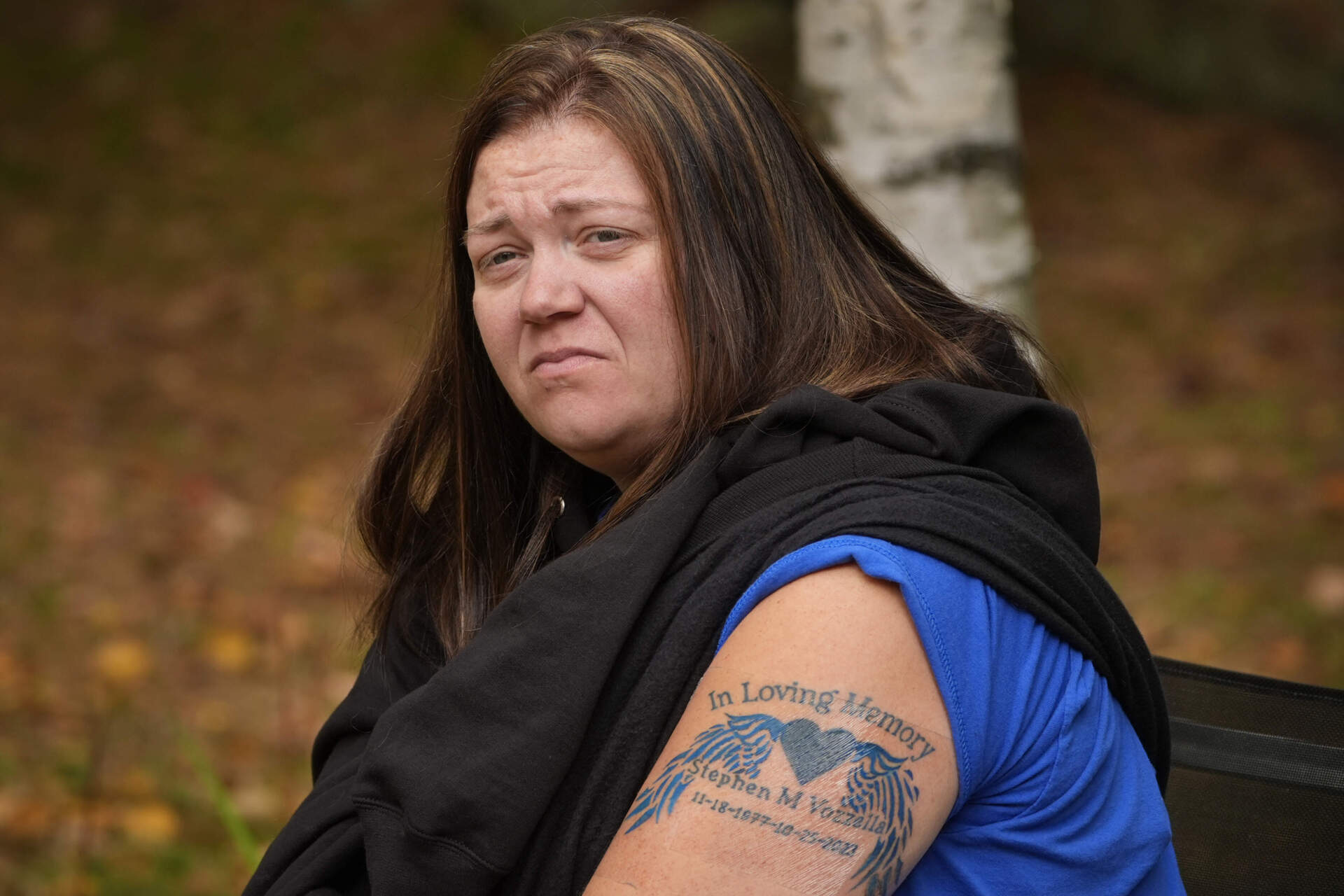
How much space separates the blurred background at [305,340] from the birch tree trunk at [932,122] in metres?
1.16

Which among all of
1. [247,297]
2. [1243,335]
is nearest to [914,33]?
[1243,335]

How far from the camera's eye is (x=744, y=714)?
4.54 ft

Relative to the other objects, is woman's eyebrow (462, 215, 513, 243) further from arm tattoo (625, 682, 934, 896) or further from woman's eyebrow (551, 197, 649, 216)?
arm tattoo (625, 682, 934, 896)

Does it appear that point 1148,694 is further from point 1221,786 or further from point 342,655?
point 342,655

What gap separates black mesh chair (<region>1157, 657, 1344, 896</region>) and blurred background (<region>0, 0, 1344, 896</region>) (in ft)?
5.27

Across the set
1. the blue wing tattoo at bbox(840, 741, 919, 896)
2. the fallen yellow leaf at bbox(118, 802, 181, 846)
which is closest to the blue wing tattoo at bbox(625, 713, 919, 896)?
the blue wing tattoo at bbox(840, 741, 919, 896)

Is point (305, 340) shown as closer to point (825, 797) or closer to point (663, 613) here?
point (663, 613)

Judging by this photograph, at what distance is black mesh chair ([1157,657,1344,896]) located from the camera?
1.88m

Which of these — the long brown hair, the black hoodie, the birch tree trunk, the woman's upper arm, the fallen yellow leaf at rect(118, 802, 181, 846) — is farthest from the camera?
the fallen yellow leaf at rect(118, 802, 181, 846)

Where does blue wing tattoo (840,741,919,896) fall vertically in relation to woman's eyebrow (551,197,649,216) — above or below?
below

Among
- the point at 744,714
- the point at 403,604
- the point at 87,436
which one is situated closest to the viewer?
the point at 744,714

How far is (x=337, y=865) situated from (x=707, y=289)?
1004mm

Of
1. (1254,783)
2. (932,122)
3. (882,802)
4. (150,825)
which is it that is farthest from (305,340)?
(882,802)

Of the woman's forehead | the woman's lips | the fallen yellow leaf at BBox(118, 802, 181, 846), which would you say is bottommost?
the fallen yellow leaf at BBox(118, 802, 181, 846)
